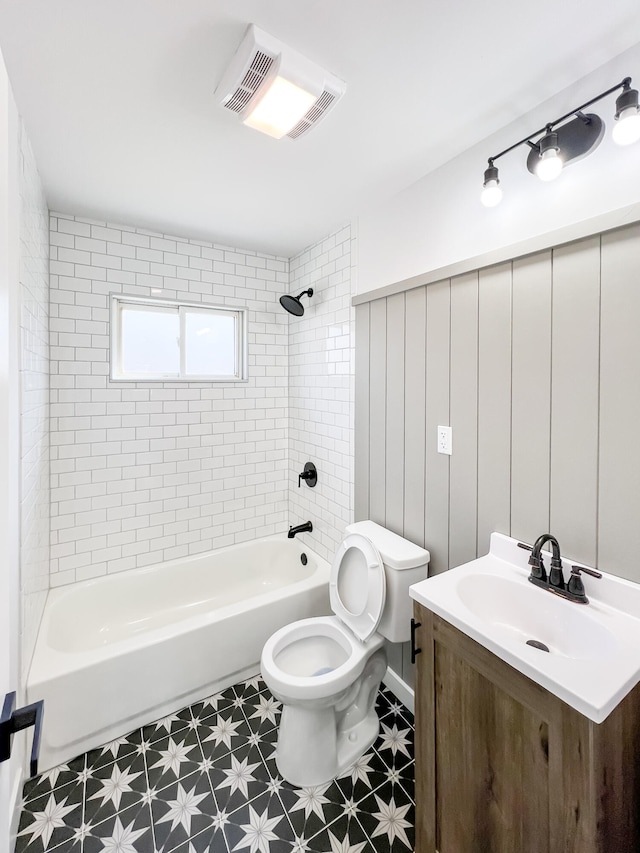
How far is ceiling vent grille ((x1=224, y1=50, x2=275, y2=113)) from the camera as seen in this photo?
3.65 ft

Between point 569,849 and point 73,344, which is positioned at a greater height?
point 73,344

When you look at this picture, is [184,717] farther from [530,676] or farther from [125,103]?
[125,103]

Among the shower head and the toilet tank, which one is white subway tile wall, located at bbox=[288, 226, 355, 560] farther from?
the toilet tank

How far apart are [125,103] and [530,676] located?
7.23ft

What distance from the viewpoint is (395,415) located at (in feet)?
6.39

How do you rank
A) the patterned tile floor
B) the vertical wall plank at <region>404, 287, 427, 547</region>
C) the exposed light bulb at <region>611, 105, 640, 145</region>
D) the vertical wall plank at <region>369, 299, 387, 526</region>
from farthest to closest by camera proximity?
the vertical wall plank at <region>369, 299, 387, 526</region> < the vertical wall plank at <region>404, 287, 427, 547</region> < the patterned tile floor < the exposed light bulb at <region>611, 105, 640, 145</region>

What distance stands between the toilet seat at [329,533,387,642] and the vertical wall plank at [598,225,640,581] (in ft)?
2.86

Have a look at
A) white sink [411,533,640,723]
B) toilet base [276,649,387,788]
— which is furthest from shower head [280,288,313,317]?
toilet base [276,649,387,788]

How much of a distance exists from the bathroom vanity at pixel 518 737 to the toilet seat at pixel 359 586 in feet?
1.46

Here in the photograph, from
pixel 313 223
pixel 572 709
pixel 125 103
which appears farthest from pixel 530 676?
pixel 313 223

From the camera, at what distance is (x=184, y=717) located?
6.12 feet

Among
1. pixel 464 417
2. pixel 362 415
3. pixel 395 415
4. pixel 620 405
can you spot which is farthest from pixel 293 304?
pixel 620 405

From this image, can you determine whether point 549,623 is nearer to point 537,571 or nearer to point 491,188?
point 537,571

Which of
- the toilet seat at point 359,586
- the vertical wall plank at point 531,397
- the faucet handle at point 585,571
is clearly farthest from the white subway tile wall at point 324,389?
the faucet handle at point 585,571
